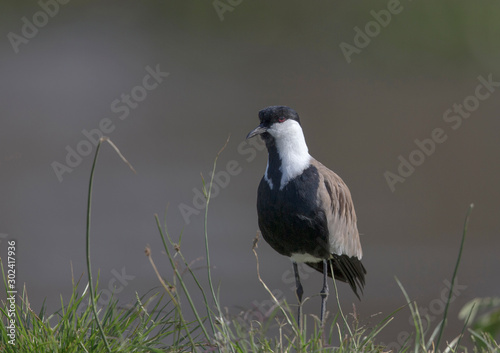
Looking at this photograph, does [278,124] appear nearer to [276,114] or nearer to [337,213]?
[276,114]

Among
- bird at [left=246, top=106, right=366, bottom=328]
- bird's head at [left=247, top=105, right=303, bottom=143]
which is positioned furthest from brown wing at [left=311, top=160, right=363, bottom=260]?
bird's head at [left=247, top=105, right=303, bottom=143]

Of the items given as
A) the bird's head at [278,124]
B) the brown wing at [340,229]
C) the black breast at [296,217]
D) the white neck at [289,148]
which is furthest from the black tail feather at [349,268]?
the bird's head at [278,124]

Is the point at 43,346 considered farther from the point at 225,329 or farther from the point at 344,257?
the point at 344,257

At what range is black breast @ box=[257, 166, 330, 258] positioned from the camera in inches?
83.9

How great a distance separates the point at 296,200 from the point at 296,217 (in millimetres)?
53

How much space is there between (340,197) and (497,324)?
2.12ft

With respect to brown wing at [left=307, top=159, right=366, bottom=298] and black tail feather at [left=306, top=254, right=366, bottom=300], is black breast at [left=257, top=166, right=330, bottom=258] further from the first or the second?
black tail feather at [left=306, top=254, right=366, bottom=300]

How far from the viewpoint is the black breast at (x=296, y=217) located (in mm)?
2131

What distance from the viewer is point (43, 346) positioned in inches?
71.7

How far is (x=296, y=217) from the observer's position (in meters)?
2.12

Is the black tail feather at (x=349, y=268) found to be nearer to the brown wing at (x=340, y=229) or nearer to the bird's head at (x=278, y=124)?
the brown wing at (x=340, y=229)

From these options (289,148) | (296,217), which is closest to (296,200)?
(296,217)

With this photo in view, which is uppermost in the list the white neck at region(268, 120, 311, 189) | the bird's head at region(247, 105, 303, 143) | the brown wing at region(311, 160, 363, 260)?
the bird's head at region(247, 105, 303, 143)

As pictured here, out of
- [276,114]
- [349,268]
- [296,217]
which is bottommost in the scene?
[349,268]
